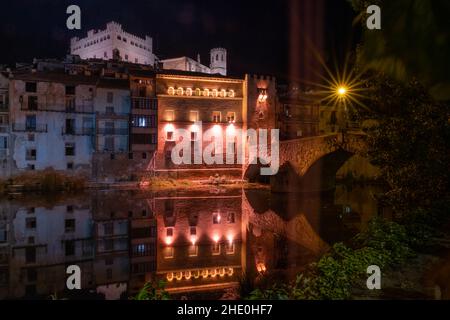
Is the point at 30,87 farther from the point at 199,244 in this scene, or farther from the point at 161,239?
the point at 199,244

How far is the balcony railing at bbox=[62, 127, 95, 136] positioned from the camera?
158ft

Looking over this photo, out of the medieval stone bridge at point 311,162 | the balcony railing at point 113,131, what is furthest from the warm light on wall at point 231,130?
the balcony railing at point 113,131

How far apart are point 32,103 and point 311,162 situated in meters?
35.6

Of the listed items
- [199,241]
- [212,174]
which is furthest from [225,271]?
[212,174]

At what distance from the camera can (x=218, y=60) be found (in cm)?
10131

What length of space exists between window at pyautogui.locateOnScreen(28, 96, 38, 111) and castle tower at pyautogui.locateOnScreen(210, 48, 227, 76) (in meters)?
60.3

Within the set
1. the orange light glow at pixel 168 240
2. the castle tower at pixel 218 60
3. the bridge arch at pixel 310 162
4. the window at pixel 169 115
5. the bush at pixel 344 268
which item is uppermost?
the castle tower at pixel 218 60

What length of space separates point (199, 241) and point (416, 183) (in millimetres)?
13071

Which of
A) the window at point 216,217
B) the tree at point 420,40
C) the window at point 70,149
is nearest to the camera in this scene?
the tree at point 420,40

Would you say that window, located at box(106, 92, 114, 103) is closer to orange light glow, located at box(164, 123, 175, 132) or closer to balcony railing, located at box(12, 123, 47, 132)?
orange light glow, located at box(164, 123, 175, 132)

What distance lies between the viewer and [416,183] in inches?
477

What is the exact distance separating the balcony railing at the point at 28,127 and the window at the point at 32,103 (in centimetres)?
218

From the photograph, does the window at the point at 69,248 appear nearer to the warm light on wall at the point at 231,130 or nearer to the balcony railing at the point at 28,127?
the balcony railing at the point at 28,127

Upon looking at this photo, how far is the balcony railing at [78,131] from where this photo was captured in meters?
48.2
